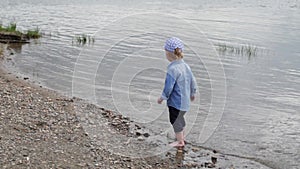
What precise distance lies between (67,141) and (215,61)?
11366mm

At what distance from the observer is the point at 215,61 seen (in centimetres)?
1795

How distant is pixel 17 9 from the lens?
3303cm

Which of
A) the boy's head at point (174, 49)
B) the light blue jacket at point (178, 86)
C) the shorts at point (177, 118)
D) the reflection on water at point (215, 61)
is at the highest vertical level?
the boy's head at point (174, 49)

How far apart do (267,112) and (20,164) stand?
7076 millimetres

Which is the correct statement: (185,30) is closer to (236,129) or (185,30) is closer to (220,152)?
(236,129)

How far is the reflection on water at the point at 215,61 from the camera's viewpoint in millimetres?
9602

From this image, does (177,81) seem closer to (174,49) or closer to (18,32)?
(174,49)

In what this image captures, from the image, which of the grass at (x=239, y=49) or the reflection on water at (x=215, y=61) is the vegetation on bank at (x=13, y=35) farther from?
the grass at (x=239, y=49)

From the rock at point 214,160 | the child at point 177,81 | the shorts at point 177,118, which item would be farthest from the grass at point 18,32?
the rock at point 214,160

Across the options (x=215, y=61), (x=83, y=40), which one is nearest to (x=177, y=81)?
(x=215, y=61)

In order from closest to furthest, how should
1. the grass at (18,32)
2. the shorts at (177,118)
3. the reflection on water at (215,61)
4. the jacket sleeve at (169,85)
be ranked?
the jacket sleeve at (169,85)
the shorts at (177,118)
the reflection on water at (215,61)
the grass at (18,32)

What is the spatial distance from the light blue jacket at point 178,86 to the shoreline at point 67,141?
0.93 metres

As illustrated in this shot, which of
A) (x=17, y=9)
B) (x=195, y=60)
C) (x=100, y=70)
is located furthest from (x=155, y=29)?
(x=17, y=9)

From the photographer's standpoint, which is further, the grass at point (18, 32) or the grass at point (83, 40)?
the grass at point (83, 40)
